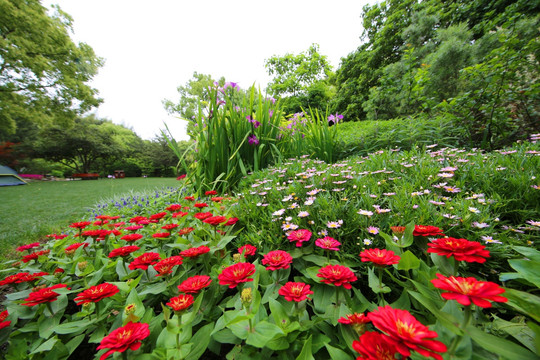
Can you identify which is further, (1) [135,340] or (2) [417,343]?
(1) [135,340]

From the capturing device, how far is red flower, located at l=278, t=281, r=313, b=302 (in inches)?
22.8

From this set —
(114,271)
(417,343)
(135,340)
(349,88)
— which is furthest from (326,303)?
(349,88)

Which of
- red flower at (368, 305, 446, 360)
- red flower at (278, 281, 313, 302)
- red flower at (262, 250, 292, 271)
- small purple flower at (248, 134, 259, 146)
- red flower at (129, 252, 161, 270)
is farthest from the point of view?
small purple flower at (248, 134, 259, 146)

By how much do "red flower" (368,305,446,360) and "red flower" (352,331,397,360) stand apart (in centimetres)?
2

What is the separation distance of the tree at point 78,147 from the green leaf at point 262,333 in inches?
856

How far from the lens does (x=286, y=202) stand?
137 centimetres

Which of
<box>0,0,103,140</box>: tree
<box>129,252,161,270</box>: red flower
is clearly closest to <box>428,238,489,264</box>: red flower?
<box>129,252,161,270</box>: red flower

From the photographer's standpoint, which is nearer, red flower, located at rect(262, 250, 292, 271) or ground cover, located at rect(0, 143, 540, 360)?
ground cover, located at rect(0, 143, 540, 360)

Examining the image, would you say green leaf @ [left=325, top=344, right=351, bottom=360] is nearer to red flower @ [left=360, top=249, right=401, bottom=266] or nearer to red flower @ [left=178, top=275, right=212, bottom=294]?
red flower @ [left=360, top=249, right=401, bottom=266]

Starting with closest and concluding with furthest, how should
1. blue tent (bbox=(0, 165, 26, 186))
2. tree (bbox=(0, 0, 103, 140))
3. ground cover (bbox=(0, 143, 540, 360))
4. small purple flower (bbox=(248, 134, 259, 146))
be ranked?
ground cover (bbox=(0, 143, 540, 360)) → small purple flower (bbox=(248, 134, 259, 146)) → tree (bbox=(0, 0, 103, 140)) → blue tent (bbox=(0, 165, 26, 186))

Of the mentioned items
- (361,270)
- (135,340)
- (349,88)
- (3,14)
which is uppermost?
(3,14)

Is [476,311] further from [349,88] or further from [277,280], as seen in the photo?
[349,88]

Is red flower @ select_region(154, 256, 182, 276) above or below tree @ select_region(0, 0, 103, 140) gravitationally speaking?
below

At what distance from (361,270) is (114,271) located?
47.8 inches
